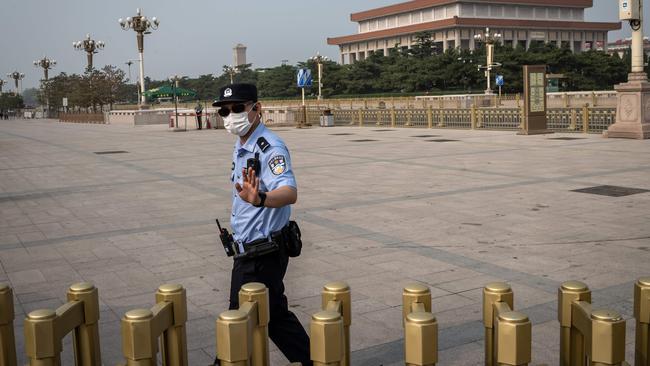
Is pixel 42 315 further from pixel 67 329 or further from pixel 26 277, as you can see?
pixel 26 277

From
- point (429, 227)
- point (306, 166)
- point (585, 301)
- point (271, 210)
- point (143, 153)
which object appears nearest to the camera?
point (585, 301)

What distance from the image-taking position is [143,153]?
20.8 meters

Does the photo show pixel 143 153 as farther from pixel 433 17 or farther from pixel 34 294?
pixel 433 17

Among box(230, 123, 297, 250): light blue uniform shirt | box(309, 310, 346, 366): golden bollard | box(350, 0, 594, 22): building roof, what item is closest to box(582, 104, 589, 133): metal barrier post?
box(230, 123, 297, 250): light blue uniform shirt

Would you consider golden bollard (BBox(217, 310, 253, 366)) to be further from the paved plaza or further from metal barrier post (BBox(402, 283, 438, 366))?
the paved plaza

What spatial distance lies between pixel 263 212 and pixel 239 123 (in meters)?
0.48

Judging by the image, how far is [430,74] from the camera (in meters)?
69.7

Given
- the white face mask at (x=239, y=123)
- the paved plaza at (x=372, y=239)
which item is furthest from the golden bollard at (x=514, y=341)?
the paved plaza at (x=372, y=239)

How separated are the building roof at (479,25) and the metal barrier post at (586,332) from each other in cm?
9886

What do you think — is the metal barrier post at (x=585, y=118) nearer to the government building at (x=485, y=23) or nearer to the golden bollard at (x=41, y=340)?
the golden bollard at (x=41, y=340)

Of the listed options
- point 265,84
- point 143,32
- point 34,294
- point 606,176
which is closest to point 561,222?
point 606,176

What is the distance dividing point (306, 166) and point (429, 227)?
748 centimetres

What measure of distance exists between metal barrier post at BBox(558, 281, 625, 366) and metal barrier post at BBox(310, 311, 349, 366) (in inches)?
29.6

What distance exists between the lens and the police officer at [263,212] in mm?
3508
